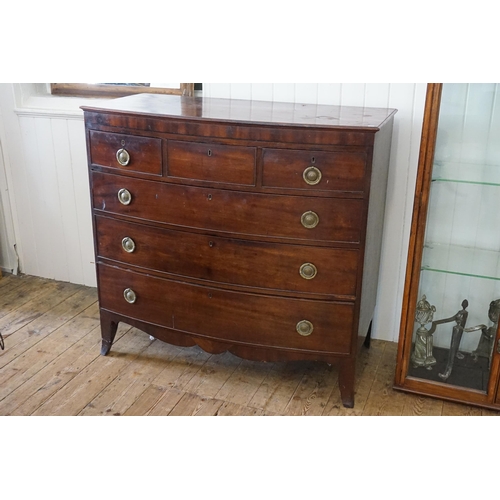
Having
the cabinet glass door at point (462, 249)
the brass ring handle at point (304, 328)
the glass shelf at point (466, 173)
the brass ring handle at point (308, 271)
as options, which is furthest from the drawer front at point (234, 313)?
the glass shelf at point (466, 173)

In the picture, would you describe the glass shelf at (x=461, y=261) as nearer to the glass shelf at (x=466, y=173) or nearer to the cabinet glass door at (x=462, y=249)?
the cabinet glass door at (x=462, y=249)

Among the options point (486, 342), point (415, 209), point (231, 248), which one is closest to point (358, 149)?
point (415, 209)

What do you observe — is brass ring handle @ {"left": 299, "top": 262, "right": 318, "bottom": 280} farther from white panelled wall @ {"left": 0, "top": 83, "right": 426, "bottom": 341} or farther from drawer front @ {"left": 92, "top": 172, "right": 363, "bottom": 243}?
white panelled wall @ {"left": 0, "top": 83, "right": 426, "bottom": 341}

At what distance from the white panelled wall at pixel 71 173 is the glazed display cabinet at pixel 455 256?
13.8 inches

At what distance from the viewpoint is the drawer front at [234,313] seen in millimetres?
2191

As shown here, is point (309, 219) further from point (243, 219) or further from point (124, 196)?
point (124, 196)

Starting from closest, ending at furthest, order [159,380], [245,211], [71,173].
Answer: [245,211] → [159,380] → [71,173]

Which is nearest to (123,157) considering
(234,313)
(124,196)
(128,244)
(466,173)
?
(124,196)

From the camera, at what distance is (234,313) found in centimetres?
228

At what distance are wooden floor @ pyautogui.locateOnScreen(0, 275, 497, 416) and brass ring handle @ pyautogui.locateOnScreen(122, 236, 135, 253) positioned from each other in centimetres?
54

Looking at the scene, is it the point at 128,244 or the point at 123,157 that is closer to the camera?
the point at 123,157

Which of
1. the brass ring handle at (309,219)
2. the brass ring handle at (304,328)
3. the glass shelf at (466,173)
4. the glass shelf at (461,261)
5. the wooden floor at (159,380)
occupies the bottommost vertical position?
the wooden floor at (159,380)

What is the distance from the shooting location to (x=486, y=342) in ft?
7.50

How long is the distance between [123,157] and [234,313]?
0.73 meters
